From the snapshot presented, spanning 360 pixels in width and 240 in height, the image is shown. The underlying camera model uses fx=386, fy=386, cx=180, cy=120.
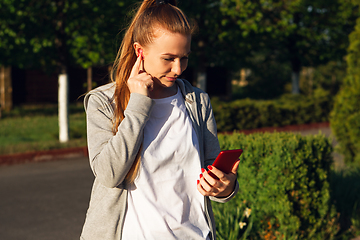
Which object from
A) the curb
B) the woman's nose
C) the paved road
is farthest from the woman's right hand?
the curb

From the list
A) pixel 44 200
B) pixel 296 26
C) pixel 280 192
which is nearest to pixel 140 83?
pixel 280 192

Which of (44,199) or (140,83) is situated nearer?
(140,83)

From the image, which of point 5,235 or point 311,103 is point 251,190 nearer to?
point 5,235

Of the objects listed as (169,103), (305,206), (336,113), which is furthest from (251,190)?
(336,113)

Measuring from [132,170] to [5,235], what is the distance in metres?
3.76

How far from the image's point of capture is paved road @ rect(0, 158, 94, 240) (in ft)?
15.5

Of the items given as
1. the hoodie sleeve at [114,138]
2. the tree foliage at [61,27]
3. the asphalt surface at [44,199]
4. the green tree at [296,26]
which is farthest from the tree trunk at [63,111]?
the hoodie sleeve at [114,138]

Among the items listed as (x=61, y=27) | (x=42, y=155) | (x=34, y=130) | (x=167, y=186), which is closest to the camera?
(x=167, y=186)

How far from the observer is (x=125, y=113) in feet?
5.04

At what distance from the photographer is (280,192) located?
3.64 m

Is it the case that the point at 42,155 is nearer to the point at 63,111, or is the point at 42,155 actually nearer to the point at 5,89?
the point at 63,111

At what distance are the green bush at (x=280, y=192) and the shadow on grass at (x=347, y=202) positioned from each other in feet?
1.64

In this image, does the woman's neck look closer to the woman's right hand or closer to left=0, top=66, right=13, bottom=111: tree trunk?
the woman's right hand

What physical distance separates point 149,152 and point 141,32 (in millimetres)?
520
